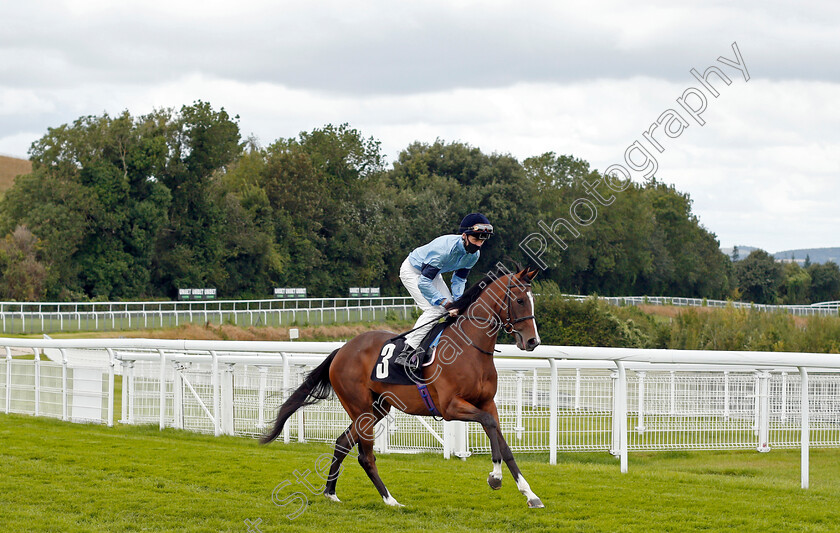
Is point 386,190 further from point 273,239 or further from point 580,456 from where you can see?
point 580,456

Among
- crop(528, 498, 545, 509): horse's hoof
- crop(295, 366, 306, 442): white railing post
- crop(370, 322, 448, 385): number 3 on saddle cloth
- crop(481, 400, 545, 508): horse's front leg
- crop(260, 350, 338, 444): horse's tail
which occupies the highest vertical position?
crop(370, 322, 448, 385): number 3 on saddle cloth

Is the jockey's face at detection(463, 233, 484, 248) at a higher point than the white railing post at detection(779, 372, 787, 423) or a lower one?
higher

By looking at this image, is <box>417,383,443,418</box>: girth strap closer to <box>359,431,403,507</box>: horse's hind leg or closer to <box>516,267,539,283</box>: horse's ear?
<box>359,431,403,507</box>: horse's hind leg

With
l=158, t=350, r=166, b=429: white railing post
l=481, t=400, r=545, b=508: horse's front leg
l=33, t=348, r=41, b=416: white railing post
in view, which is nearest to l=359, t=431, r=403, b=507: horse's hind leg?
l=481, t=400, r=545, b=508: horse's front leg

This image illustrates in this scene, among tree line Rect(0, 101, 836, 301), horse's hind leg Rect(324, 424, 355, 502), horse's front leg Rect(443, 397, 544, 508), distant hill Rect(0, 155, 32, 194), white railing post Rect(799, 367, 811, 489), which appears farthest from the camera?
distant hill Rect(0, 155, 32, 194)

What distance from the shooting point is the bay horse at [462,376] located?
17.9 feet

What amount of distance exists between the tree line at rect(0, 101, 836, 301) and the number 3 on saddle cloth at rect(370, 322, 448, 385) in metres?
22.2

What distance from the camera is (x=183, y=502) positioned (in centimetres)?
584

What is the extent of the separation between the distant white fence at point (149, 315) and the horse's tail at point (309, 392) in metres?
20.0

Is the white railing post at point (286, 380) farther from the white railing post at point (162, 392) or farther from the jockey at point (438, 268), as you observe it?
the jockey at point (438, 268)

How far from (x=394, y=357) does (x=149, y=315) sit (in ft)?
72.9

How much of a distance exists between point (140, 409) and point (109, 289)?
2533 centimetres

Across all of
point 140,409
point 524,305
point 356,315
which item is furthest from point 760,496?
point 356,315

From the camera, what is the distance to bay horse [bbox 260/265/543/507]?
215 inches
